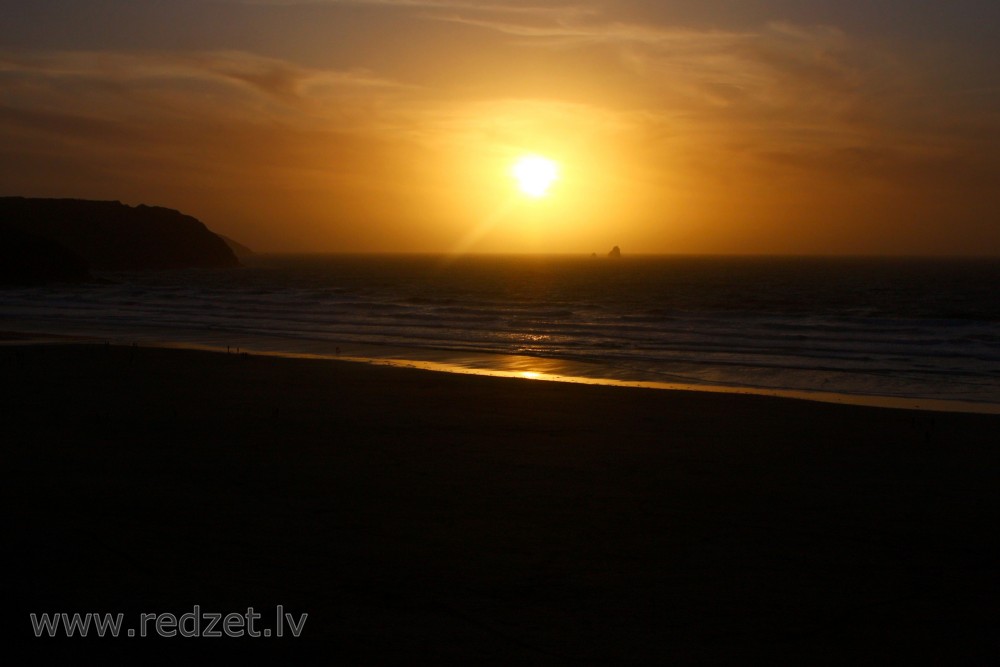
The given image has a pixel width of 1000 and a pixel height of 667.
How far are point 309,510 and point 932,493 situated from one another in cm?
673

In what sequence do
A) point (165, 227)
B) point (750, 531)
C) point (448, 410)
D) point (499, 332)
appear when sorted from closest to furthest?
1. point (750, 531)
2. point (448, 410)
3. point (499, 332)
4. point (165, 227)

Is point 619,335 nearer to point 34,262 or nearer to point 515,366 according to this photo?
point 515,366

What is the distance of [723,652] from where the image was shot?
4957mm

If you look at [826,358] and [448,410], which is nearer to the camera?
[448,410]

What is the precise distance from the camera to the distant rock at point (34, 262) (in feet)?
265

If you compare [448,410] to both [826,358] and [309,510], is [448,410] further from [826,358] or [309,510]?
[826,358]

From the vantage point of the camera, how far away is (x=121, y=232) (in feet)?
517

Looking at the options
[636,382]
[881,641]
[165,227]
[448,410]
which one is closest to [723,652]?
[881,641]

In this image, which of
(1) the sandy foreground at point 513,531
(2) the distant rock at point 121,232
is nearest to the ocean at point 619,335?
(1) the sandy foreground at point 513,531

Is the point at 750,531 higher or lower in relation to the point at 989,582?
higher

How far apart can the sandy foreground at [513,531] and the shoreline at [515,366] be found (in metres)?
4.43

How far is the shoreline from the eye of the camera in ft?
58.6

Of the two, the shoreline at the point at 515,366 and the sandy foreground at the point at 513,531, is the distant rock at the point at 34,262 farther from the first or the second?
the sandy foreground at the point at 513,531

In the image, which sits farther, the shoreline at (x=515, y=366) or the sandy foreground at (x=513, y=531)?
the shoreline at (x=515, y=366)
